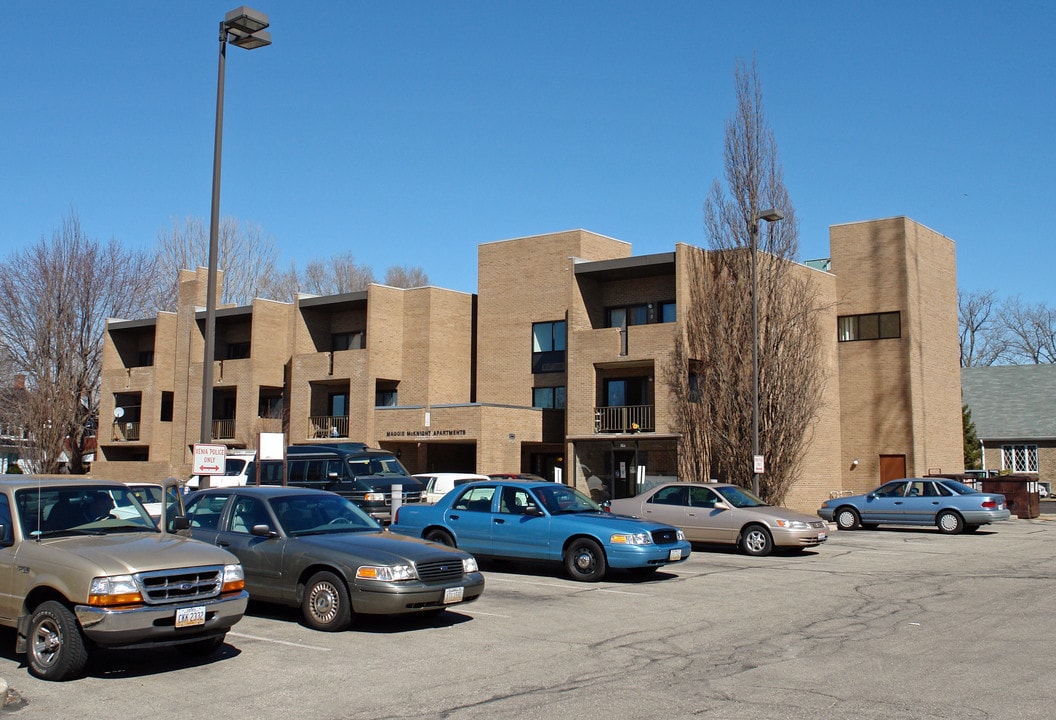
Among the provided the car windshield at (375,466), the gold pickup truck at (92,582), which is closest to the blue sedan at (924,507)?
the car windshield at (375,466)

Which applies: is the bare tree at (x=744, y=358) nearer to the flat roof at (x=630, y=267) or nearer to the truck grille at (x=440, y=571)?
the flat roof at (x=630, y=267)

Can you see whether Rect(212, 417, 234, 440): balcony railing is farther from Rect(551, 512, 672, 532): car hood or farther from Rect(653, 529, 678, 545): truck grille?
Rect(653, 529, 678, 545): truck grille

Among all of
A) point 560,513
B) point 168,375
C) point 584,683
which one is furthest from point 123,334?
point 584,683

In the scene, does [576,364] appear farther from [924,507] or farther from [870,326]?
[924,507]

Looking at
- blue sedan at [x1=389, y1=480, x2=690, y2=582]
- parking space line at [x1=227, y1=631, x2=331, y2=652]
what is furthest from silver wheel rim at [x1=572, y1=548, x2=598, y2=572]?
parking space line at [x1=227, y1=631, x2=331, y2=652]

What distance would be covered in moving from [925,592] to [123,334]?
146 ft

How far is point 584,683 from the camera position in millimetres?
8523

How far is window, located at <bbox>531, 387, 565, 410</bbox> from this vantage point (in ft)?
121

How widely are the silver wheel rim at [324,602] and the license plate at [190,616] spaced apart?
2277mm

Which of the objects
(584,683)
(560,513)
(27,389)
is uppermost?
(27,389)

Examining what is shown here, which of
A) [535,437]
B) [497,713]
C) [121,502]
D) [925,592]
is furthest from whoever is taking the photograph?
[535,437]

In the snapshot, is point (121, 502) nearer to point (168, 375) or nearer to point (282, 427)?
point (282, 427)

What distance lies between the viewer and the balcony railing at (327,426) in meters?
40.2

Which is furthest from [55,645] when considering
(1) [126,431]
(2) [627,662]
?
(1) [126,431]
